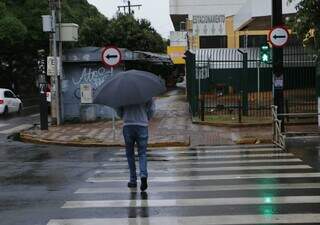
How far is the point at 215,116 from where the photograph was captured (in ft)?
79.0

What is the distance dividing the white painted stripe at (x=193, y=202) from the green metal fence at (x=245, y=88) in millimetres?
10213

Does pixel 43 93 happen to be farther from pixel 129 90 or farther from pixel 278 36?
pixel 129 90

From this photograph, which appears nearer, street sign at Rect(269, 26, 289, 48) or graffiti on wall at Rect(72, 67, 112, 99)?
street sign at Rect(269, 26, 289, 48)

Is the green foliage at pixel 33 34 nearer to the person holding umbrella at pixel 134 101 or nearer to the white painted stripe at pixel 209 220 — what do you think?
the person holding umbrella at pixel 134 101

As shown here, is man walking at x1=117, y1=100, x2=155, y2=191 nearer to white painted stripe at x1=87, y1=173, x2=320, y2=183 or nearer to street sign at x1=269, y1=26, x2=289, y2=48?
white painted stripe at x1=87, y1=173, x2=320, y2=183

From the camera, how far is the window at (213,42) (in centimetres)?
6375

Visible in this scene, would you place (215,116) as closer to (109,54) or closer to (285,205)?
(109,54)

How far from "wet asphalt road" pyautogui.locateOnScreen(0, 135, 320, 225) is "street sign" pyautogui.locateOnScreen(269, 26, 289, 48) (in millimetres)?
3498

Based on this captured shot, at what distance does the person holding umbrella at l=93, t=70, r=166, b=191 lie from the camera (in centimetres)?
983

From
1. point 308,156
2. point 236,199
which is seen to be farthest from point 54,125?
point 236,199

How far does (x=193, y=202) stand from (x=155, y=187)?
4.69 feet

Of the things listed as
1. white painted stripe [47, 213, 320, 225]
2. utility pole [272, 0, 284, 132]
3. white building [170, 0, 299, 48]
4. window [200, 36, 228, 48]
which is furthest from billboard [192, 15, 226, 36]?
white painted stripe [47, 213, 320, 225]

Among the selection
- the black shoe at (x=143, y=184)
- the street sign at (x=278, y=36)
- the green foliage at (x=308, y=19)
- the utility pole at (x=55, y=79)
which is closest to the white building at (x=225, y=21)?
the green foliage at (x=308, y=19)

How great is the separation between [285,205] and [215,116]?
15483 millimetres
